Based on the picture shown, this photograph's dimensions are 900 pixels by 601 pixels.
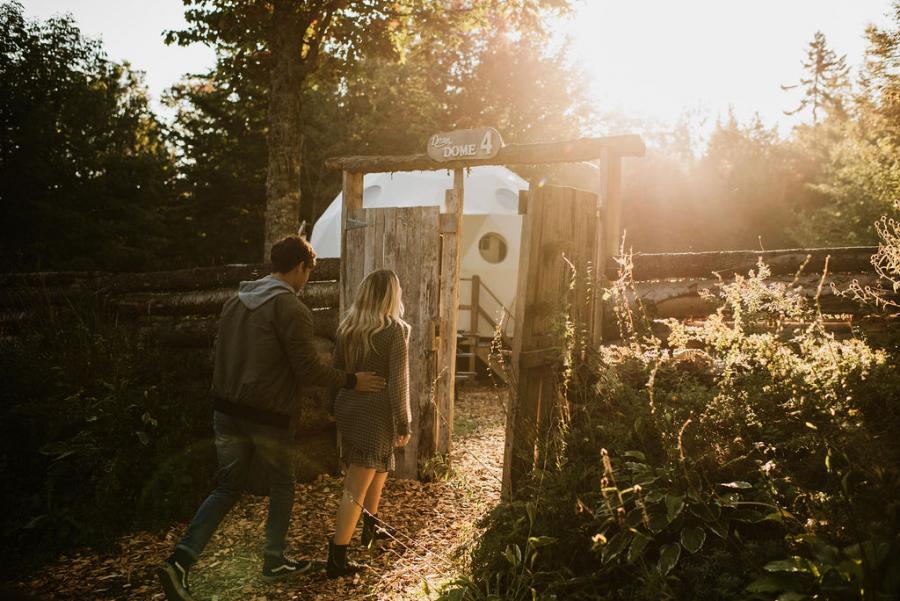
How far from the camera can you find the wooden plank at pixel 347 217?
20.1ft

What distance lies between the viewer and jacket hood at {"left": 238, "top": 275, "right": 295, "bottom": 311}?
3.58 m

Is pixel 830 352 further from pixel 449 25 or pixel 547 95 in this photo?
pixel 547 95

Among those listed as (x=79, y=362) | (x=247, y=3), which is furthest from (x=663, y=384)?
(x=247, y=3)

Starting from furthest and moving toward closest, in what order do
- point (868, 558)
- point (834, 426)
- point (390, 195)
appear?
point (390, 195) → point (834, 426) → point (868, 558)

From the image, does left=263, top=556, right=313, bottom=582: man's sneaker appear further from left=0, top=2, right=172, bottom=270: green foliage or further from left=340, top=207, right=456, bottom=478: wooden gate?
left=0, top=2, right=172, bottom=270: green foliage

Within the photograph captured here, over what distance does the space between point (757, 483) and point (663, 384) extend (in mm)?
1012

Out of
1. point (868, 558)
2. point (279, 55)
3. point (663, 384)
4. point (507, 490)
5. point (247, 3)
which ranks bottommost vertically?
point (507, 490)

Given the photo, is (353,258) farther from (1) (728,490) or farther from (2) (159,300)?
(1) (728,490)

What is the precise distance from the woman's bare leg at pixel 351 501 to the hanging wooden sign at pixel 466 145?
9.71ft

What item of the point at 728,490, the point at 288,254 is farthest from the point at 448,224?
the point at 728,490

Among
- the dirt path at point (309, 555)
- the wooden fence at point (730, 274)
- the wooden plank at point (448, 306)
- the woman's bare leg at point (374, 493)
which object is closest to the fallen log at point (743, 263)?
the wooden fence at point (730, 274)

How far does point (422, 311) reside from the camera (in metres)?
5.82

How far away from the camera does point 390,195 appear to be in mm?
12469

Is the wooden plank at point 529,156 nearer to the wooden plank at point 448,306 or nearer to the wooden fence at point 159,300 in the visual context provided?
the wooden plank at point 448,306
